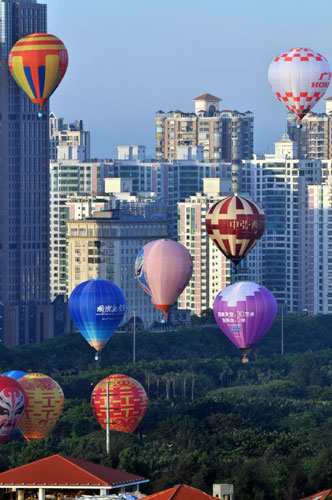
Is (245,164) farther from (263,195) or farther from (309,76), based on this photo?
(309,76)

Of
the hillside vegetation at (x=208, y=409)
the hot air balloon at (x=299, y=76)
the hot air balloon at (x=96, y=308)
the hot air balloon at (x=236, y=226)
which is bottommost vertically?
the hillside vegetation at (x=208, y=409)

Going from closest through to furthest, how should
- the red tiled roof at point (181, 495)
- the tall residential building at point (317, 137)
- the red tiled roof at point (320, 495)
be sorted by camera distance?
the red tiled roof at point (181, 495), the red tiled roof at point (320, 495), the tall residential building at point (317, 137)

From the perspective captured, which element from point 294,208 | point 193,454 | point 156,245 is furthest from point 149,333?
point 193,454

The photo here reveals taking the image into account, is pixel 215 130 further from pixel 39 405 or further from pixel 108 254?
pixel 39 405

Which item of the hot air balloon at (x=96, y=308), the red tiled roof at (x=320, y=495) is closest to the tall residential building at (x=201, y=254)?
the hot air balloon at (x=96, y=308)

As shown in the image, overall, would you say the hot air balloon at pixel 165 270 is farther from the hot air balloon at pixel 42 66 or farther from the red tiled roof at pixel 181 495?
the red tiled roof at pixel 181 495

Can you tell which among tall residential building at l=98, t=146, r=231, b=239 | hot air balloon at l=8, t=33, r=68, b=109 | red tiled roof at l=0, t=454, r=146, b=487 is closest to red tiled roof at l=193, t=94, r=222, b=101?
tall residential building at l=98, t=146, r=231, b=239
